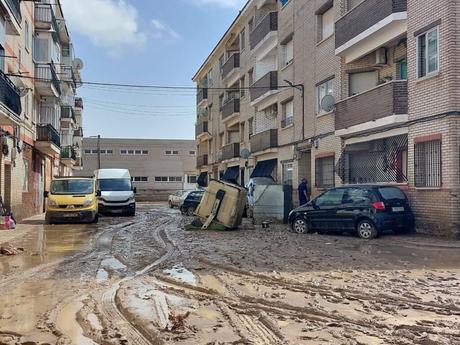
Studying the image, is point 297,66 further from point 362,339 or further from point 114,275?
point 362,339

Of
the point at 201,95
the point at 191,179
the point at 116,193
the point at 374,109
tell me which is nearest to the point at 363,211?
Result: the point at 374,109

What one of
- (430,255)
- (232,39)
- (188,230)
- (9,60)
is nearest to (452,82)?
(430,255)

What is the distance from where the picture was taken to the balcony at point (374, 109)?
15.0 metres

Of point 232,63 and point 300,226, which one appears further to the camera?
point 232,63

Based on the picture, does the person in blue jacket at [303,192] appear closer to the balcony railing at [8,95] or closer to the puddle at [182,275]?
the balcony railing at [8,95]

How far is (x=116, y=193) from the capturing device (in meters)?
25.7

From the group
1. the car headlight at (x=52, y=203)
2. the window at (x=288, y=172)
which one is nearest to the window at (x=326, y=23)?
the window at (x=288, y=172)

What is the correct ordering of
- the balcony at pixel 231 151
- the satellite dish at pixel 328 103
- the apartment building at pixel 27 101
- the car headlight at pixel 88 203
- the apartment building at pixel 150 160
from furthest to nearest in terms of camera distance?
the apartment building at pixel 150 160, the balcony at pixel 231 151, the car headlight at pixel 88 203, the satellite dish at pixel 328 103, the apartment building at pixel 27 101

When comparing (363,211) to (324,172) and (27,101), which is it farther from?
(27,101)

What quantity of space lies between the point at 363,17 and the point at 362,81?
9.08 feet

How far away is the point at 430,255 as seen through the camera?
10.5 m

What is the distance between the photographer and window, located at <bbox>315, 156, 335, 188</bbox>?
20.4 meters

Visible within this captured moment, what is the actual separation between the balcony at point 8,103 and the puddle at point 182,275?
33.6ft

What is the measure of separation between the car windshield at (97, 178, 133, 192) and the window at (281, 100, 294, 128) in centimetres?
890
